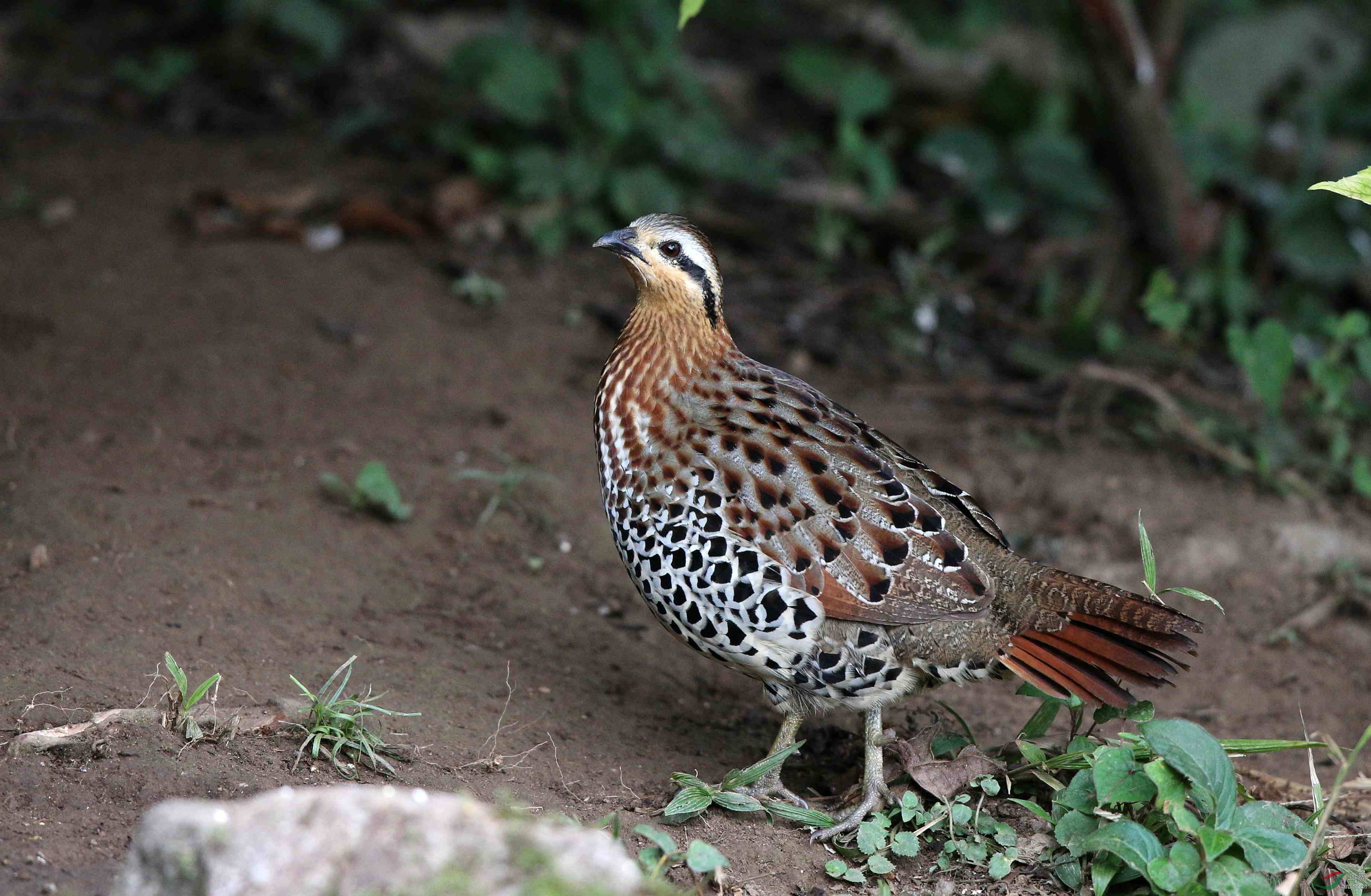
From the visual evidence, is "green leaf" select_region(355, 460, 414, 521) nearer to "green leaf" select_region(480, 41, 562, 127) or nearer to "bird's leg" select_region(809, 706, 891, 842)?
"bird's leg" select_region(809, 706, 891, 842)

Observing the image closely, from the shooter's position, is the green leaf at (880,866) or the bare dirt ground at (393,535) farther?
the bare dirt ground at (393,535)

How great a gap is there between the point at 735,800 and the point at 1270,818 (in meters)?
1.28

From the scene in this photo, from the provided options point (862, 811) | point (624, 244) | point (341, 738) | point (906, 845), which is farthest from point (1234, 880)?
point (624, 244)

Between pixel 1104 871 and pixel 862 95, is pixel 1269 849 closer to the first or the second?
pixel 1104 871

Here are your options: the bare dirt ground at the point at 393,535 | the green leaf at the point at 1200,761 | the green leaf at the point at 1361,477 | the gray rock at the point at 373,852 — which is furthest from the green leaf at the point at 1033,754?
the green leaf at the point at 1361,477

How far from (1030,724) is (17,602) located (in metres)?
2.83

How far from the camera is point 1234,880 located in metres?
3.02

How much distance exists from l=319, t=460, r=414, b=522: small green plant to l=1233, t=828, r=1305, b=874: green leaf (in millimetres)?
2940

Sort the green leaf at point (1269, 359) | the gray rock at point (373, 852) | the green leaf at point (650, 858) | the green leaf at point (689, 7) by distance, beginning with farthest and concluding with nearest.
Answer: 1. the green leaf at point (1269, 359)
2. the green leaf at point (689, 7)
3. the green leaf at point (650, 858)
4. the gray rock at point (373, 852)

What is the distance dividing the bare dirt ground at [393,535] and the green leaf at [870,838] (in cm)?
9

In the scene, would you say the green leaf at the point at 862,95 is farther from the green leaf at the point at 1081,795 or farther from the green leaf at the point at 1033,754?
the green leaf at the point at 1081,795

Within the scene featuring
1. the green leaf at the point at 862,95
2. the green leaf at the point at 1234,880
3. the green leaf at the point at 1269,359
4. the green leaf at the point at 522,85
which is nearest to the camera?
the green leaf at the point at 1234,880

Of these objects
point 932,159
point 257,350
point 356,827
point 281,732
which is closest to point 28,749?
point 281,732

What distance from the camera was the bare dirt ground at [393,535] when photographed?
353cm
